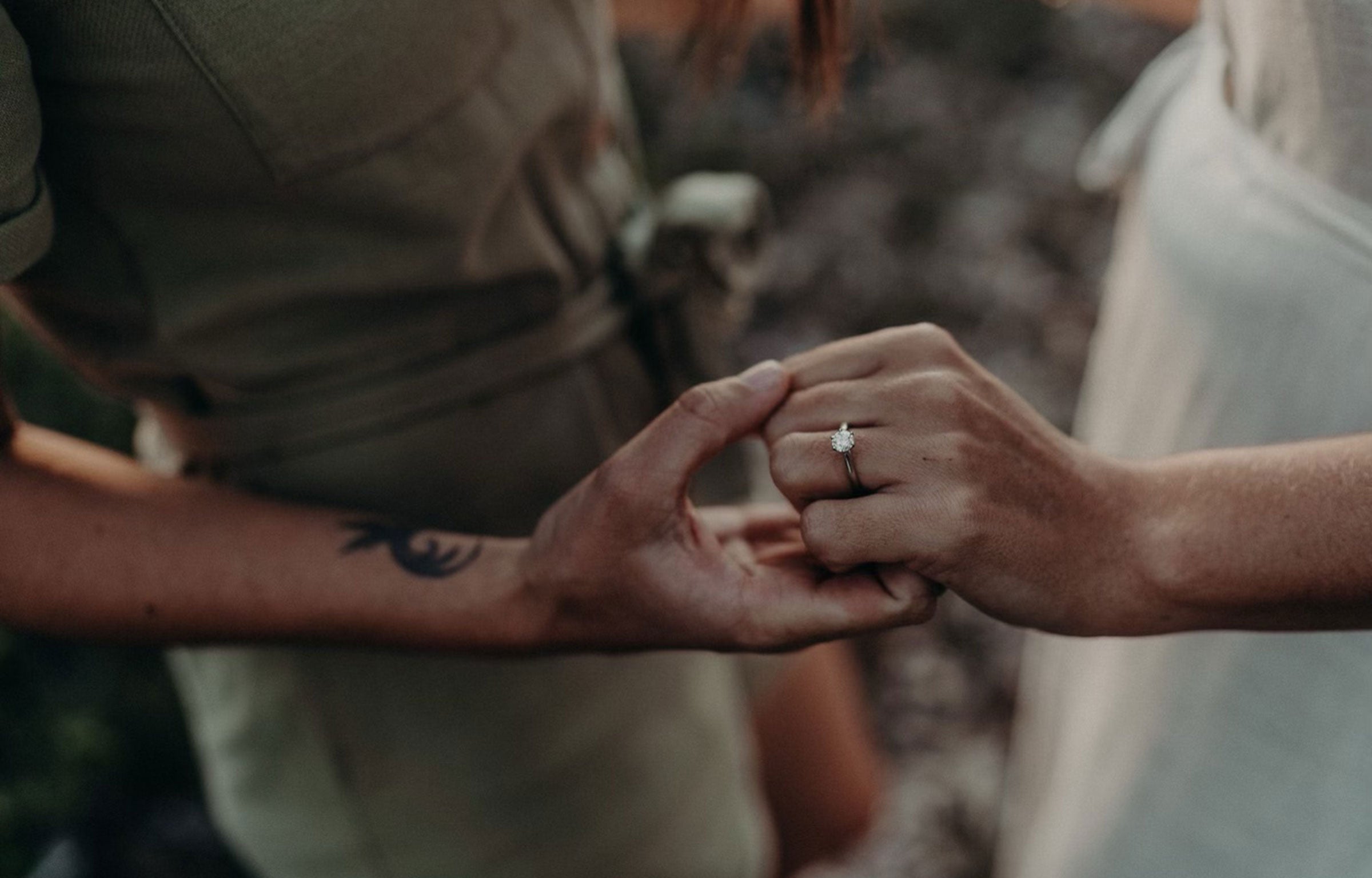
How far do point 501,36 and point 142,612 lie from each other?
0.49m

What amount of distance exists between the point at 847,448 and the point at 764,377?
0.08 metres

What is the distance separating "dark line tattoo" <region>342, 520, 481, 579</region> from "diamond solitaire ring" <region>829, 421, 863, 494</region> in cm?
28

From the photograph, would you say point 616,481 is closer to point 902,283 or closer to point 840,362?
point 840,362

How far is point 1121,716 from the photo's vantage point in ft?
3.01

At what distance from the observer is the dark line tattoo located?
74cm

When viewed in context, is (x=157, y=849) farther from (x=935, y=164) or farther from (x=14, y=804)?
(x=935, y=164)

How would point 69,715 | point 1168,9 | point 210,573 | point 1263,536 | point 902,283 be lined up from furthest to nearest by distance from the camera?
point 1168,9 < point 902,283 < point 69,715 < point 210,573 < point 1263,536

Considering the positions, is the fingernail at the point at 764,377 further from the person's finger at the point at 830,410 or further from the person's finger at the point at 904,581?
the person's finger at the point at 904,581

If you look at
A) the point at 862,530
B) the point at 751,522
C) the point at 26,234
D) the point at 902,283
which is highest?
the point at 26,234

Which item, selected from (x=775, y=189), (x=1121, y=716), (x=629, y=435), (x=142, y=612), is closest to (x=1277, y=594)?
(x=1121, y=716)

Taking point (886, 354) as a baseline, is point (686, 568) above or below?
below

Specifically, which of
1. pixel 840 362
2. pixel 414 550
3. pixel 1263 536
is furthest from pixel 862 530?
pixel 414 550

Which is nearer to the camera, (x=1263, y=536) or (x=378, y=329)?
(x=1263, y=536)

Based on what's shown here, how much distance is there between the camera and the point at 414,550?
76cm
